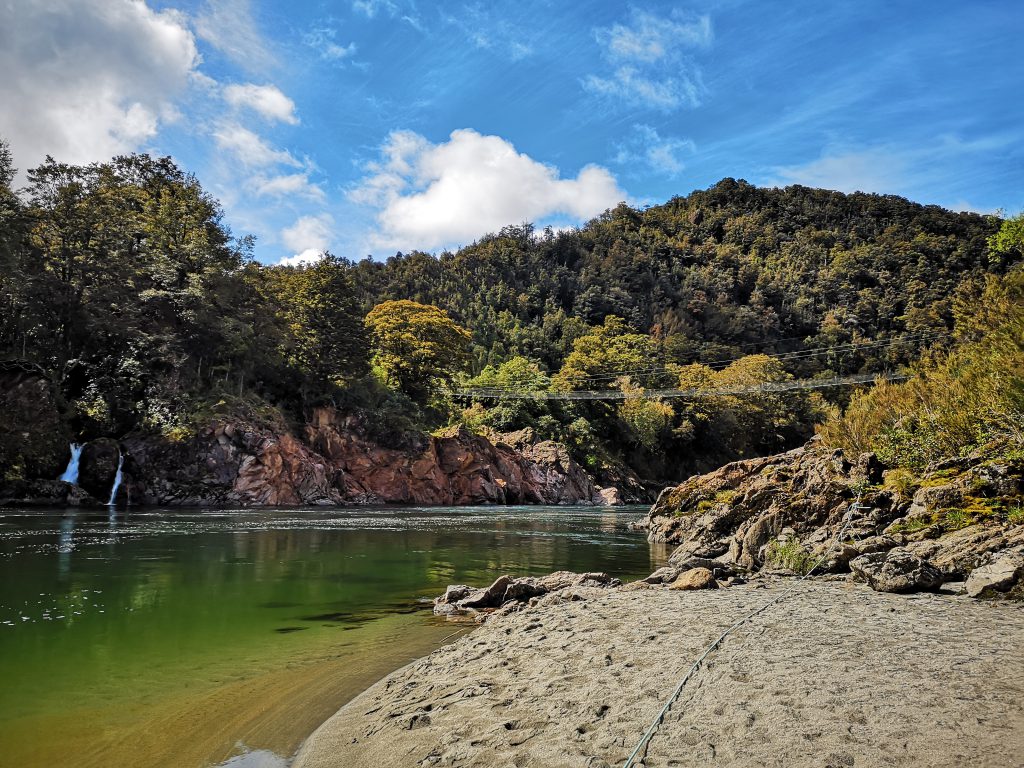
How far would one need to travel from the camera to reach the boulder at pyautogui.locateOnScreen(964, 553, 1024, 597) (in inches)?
290

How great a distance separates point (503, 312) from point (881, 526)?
3168 inches

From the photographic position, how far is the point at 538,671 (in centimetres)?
508

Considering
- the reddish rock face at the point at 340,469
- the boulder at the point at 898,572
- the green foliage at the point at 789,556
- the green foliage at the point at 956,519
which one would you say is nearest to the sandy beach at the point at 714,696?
the boulder at the point at 898,572

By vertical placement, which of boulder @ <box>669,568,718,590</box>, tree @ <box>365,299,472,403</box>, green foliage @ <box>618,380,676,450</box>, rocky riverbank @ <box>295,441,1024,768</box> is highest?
tree @ <box>365,299,472,403</box>

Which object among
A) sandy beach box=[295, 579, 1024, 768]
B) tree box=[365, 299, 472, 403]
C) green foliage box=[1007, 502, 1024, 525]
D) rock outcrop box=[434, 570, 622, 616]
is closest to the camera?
sandy beach box=[295, 579, 1024, 768]

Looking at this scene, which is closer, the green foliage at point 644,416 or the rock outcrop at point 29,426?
the rock outcrop at point 29,426

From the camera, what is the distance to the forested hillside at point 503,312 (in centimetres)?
3431

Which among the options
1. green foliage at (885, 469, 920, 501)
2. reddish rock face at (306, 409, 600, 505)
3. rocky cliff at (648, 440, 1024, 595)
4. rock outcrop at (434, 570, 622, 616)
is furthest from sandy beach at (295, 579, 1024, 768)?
reddish rock face at (306, 409, 600, 505)

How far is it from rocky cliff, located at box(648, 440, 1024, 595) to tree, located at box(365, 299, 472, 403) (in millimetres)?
38102

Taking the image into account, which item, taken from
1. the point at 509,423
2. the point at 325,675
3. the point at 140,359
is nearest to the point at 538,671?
the point at 325,675

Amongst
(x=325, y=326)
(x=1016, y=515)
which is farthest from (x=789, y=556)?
(x=325, y=326)

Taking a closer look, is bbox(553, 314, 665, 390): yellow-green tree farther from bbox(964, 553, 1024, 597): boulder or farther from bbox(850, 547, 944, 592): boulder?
bbox(964, 553, 1024, 597): boulder

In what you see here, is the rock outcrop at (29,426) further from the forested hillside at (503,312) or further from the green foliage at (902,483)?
the green foliage at (902,483)

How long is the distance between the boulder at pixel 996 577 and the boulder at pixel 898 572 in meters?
0.49
